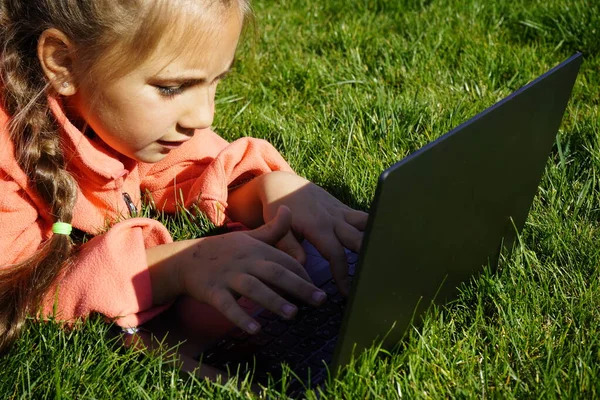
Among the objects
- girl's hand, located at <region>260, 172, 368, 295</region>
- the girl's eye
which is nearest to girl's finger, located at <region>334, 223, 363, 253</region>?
girl's hand, located at <region>260, 172, 368, 295</region>

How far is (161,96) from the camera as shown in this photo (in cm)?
184

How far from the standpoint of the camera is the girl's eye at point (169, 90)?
6.02ft

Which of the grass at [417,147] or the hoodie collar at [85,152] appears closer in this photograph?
the grass at [417,147]

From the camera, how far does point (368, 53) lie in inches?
124

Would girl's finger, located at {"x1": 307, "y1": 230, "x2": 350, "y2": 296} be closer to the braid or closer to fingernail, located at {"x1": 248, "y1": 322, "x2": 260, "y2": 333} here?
fingernail, located at {"x1": 248, "y1": 322, "x2": 260, "y2": 333}

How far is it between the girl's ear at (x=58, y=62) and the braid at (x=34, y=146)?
0.03 meters

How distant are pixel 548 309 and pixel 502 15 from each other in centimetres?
193

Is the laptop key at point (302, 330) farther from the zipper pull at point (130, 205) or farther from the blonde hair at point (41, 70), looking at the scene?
the zipper pull at point (130, 205)

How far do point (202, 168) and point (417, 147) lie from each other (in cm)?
66

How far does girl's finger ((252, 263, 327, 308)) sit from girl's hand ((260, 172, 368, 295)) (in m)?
0.13

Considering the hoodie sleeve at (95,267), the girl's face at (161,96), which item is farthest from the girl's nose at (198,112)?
the hoodie sleeve at (95,267)

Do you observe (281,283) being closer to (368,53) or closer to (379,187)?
(379,187)

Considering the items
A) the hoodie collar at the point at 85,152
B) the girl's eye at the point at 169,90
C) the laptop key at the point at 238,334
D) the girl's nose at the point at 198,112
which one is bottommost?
the laptop key at the point at 238,334

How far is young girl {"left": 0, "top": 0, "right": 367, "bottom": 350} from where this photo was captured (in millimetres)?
1722
